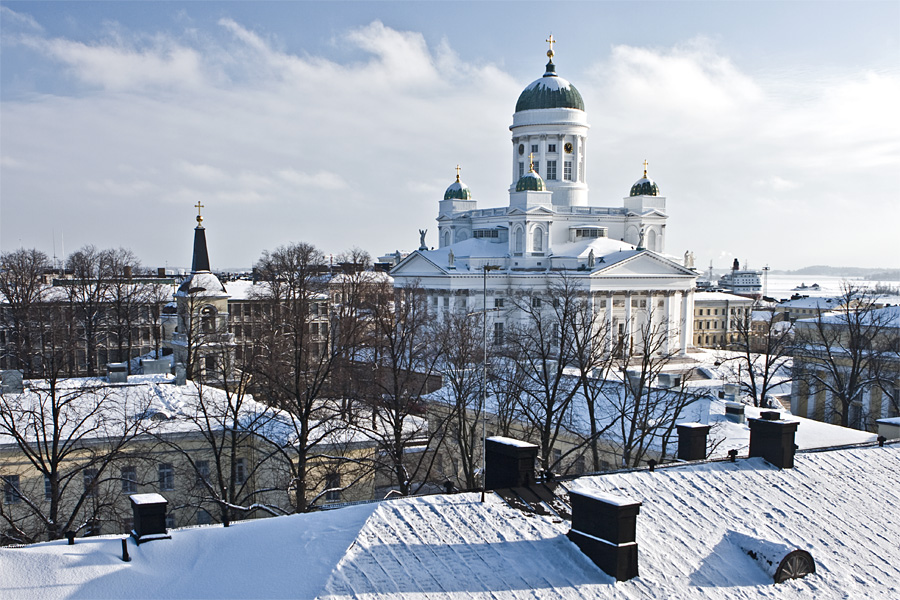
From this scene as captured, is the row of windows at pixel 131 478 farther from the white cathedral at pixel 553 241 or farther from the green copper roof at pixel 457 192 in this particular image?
the green copper roof at pixel 457 192

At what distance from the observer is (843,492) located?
12.3m

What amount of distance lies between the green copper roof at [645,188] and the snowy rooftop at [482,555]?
60.0 meters

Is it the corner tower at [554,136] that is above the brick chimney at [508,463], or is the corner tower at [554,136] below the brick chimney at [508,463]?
above

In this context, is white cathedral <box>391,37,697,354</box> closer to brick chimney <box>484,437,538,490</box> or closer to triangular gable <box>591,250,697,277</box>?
triangular gable <box>591,250,697,277</box>

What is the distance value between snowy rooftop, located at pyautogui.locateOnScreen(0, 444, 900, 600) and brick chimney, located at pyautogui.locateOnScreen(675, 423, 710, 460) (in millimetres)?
3262

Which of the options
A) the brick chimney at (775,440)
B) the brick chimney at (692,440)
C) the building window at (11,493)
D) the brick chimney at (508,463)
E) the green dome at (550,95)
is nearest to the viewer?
the brick chimney at (508,463)

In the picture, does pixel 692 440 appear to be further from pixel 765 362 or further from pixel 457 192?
pixel 457 192

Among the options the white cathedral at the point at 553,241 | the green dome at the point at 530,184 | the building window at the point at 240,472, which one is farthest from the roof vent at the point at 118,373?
the green dome at the point at 530,184

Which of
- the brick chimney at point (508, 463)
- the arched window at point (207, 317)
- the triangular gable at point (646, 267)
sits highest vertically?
the triangular gable at point (646, 267)

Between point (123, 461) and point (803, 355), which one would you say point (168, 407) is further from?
Result: point (803, 355)

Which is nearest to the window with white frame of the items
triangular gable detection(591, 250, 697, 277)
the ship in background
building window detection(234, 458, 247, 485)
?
triangular gable detection(591, 250, 697, 277)

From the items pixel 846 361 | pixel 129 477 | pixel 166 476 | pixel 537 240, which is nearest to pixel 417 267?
pixel 537 240

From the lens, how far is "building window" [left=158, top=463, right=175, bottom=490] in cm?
2113

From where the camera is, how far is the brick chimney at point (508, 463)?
1123cm
